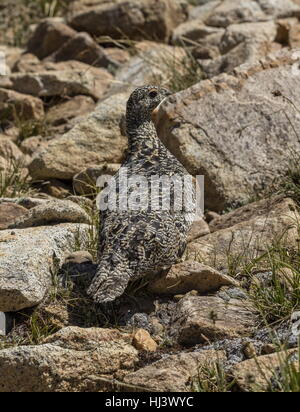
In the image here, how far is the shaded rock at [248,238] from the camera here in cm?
821

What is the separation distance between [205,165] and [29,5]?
27.3 feet

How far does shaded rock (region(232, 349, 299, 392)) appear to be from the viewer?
227 inches

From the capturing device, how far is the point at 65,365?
21.0 feet

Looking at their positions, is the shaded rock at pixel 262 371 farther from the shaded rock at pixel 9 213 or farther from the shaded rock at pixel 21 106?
the shaded rock at pixel 21 106

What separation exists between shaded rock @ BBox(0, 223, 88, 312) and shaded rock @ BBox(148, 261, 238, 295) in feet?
3.06

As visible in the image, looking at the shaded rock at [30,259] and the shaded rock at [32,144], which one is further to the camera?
the shaded rock at [32,144]

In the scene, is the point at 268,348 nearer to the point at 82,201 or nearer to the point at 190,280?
the point at 190,280

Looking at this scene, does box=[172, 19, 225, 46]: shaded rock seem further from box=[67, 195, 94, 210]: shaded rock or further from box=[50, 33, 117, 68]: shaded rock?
box=[67, 195, 94, 210]: shaded rock

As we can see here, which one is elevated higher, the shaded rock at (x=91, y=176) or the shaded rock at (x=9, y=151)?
the shaded rock at (x=91, y=176)

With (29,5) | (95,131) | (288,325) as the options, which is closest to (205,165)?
(95,131)

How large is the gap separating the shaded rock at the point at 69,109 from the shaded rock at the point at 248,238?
14.9ft

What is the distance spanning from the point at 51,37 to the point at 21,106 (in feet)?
8.11

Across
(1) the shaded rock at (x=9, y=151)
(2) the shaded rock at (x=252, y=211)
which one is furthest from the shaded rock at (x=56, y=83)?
(2) the shaded rock at (x=252, y=211)
